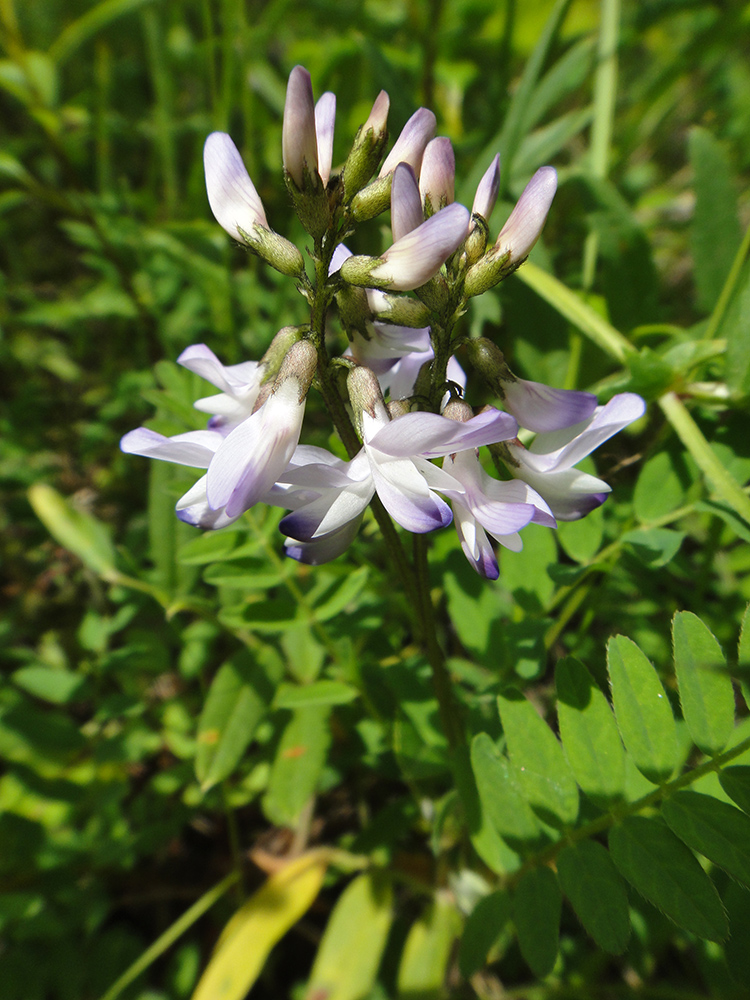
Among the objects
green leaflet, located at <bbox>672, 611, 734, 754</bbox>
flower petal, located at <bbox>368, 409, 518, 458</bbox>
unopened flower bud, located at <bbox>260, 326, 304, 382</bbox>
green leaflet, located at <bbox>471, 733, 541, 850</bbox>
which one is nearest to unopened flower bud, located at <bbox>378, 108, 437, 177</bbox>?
unopened flower bud, located at <bbox>260, 326, 304, 382</bbox>

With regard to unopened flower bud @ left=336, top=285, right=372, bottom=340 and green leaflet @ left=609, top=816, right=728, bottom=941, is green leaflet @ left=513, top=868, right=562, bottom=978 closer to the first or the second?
green leaflet @ left=609, top=816, right=728, bottom=941

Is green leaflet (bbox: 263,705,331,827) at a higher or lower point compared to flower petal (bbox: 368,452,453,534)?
lower

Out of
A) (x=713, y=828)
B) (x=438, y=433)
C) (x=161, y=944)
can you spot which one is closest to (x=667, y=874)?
(x=713, y=828)

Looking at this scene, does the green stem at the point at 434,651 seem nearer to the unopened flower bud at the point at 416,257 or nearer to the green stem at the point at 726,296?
the unopened flower bud at the point at 416,257

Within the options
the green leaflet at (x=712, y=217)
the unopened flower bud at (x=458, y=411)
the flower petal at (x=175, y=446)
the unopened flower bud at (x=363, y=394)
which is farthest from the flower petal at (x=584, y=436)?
the green leaflet at (x=712, y=217)

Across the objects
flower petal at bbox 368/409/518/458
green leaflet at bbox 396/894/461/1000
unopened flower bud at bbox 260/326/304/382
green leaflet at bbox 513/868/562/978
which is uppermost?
unopened flower bud at bbox 260/326/304/382

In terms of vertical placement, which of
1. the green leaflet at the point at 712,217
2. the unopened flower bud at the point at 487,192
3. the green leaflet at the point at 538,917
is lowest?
the green leaflet at the point at 538,917

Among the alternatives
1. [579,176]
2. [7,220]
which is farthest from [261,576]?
[7,220]

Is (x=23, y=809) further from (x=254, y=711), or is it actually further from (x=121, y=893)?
(x=254, y=711)
